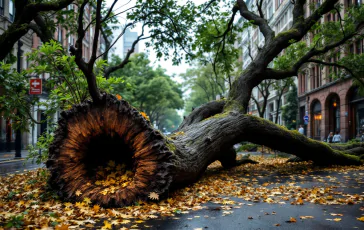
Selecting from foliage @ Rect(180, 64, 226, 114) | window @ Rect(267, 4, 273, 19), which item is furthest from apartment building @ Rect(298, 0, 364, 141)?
window @ Rect(267, 4, 273, 19)

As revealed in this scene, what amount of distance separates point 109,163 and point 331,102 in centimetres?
3180

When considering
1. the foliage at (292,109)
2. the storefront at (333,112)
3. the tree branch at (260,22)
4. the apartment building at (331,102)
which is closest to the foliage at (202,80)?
the foliage at (292,109)

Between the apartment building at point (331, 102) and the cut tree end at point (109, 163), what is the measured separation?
60.7 ft

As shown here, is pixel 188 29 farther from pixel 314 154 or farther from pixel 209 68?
pixel 209 68

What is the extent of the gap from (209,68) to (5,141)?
1082 inches

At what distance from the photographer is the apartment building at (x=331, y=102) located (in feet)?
91.6

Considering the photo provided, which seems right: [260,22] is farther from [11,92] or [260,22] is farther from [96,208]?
[96,208]

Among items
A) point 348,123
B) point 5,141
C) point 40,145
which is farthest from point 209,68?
point 40,145

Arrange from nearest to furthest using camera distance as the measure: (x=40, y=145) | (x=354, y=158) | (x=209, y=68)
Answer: (x=40, y=145) < (x=354, y=158) < (x=209, y=68)

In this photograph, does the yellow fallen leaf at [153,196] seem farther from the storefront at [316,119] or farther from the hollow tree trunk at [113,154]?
the storefront at [316,119]

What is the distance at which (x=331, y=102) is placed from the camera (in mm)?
34031

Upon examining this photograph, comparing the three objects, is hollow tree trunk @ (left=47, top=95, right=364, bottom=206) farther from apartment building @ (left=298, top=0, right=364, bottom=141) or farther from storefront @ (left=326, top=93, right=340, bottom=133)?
storefront @ (left=326, top=93, right=340, bottom=133)

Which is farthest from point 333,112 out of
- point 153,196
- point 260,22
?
point 153,196

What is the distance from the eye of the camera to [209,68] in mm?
46375
